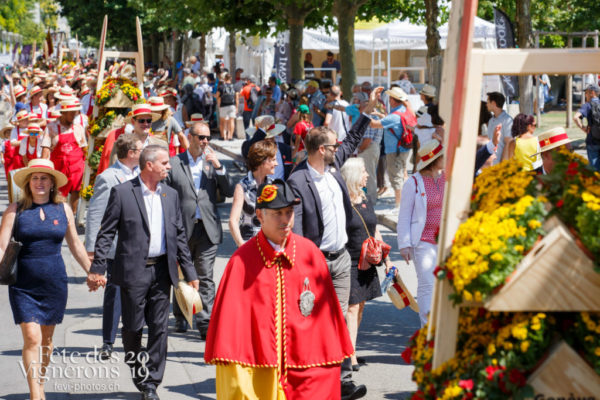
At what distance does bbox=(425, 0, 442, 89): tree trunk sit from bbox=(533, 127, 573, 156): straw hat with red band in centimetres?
812

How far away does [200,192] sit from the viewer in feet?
29.6

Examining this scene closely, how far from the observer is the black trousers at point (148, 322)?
717 cm

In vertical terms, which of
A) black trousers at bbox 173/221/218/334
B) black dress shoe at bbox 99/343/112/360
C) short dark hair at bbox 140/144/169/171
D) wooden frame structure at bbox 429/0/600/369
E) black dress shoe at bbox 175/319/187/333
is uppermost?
wooden frame structure at bbox 429/0/600/369

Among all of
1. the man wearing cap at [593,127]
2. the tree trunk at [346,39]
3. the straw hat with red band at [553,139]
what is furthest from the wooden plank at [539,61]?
the tree trunk at [346,39]

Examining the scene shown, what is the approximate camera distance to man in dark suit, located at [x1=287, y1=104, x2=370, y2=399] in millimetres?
7254

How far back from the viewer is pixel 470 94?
348 cm

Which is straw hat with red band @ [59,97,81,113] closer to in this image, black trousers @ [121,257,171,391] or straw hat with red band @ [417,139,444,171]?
black trousers @ [121,257,171,391]

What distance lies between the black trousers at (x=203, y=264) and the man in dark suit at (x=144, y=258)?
67.5 inches

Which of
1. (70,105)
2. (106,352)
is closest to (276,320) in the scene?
(106,352)

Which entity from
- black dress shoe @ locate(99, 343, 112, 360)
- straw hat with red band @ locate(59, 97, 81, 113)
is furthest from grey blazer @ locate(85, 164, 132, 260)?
straw hat with red band @ locate(59, 97, 81, 113)

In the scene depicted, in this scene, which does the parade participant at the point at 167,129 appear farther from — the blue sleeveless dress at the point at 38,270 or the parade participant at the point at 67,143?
the blue sleeveless dress at the point at 38,270

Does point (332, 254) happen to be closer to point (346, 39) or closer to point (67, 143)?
point (67, 143)

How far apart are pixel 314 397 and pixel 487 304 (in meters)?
2.36

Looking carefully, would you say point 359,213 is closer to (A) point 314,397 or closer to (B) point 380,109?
(A) point 314,397
